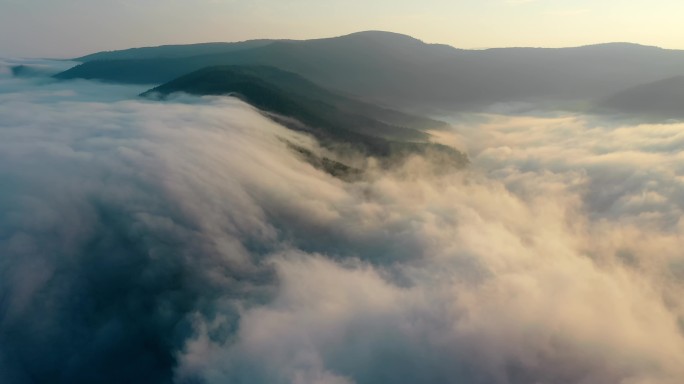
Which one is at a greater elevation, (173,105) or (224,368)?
(173,105)

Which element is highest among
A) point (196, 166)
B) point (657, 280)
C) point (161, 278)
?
point (196, 166)

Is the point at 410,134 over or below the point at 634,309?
over

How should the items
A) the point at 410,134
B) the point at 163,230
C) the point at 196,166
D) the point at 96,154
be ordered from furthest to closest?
the point at 410,134
the point at 196,166
the point at 96,154
the point at 163,230

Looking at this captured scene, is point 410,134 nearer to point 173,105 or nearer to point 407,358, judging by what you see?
point 173,105

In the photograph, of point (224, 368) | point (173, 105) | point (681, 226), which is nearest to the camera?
point (224, 368)

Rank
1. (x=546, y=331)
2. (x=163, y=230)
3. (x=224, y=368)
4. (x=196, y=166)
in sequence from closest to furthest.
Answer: (x=224, y=368) → (x=546, y=331) → (x=163, y=230) → (x=196, y=166)

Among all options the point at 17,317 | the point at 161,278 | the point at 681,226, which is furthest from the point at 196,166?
the point at 681,226

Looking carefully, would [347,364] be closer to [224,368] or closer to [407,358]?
[407,358]

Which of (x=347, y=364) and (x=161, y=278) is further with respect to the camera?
(x=161, y=278)

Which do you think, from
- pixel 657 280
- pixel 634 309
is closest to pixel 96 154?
pixel 634 309
